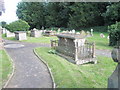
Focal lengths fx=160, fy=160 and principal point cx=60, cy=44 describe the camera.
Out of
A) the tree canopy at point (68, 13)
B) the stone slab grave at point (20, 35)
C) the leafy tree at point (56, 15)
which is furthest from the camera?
the leafy tree at point (56, 15)

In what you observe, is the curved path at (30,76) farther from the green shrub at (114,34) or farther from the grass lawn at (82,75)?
the green shrub at (114,34)

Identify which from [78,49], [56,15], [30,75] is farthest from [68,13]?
[30,75]

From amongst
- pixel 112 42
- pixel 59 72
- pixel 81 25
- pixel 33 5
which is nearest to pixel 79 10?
pixel 81 25

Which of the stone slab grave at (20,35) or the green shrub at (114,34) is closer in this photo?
the green shrub at (114,34)

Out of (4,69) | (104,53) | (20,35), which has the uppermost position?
(20,35)

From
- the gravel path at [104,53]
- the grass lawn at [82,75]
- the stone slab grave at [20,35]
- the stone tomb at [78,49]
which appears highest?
the stone slab grave at [20,35]

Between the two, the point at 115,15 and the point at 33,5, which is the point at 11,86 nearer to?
the point at 115,15

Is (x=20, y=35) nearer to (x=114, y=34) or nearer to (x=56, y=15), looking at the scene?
(x=114, y=34)

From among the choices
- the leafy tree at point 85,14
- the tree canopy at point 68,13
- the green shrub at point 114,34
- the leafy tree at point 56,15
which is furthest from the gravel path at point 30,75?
the leafy tree at point 56,15

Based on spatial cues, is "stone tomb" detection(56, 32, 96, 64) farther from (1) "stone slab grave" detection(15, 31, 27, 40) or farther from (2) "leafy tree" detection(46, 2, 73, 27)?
(2) "leafy tree" detection(46, 2, 73, 27)

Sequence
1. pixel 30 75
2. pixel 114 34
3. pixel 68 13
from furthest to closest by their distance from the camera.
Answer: pixel 68 13 < pixel 114 34 < pixel 30 75

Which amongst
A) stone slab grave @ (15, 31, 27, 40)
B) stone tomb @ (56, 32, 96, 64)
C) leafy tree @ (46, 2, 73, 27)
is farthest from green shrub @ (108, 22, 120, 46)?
leafy tree @ (46, 2, 73, 27)

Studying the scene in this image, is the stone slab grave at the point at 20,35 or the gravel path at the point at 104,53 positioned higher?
the stone slab grave at the point at 20,35

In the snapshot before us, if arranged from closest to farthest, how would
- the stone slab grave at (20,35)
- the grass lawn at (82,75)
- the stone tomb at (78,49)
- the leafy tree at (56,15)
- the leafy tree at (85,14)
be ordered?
the grass lawn at (82,75) < the stone tomb at (78,49) < the stone slab grave at (20,35) < the leafy tree at (85,14) < the leafy tree at (56,15)
